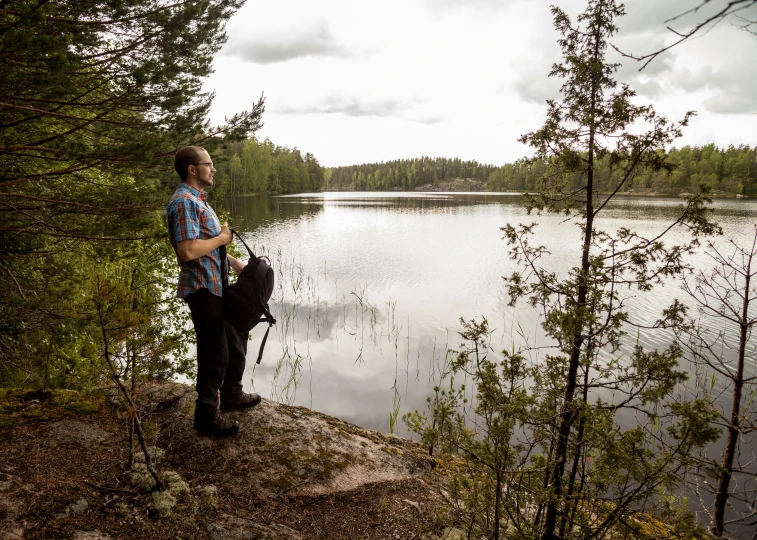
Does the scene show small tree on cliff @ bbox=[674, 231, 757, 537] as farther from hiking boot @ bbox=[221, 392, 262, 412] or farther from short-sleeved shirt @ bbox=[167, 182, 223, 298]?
hiking boot @ bbox=[221, 392, 262, 412]

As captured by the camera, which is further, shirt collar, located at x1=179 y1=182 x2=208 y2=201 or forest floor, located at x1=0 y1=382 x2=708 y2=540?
shirt collar, located at x1=179 y1=182 x2=208 y2=201

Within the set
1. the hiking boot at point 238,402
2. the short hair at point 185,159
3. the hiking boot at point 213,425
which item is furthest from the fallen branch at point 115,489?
the short hair at point 185,159

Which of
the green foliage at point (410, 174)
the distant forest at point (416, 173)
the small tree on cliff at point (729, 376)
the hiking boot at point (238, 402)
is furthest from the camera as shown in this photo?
the green foliage at point (410, 174)

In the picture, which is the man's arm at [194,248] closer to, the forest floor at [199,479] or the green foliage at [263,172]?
the forest floor at [199,479]

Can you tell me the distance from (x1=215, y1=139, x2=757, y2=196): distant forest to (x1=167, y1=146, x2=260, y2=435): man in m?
2.48

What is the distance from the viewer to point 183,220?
9.09ft

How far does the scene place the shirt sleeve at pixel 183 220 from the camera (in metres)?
2.77

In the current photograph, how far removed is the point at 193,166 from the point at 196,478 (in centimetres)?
230

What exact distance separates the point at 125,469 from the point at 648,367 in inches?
138

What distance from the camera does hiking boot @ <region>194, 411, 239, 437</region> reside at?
127 inches

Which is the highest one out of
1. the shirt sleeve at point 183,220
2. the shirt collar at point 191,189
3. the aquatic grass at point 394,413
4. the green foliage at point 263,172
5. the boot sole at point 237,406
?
the green foliage at point 263,172

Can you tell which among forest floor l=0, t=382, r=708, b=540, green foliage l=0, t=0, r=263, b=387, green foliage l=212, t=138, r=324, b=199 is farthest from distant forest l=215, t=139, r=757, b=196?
forest floor l=0, t=382, r=708, b=540

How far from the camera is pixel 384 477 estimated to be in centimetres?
349

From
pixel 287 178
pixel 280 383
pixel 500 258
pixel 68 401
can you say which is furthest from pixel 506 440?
pixel 287 178
